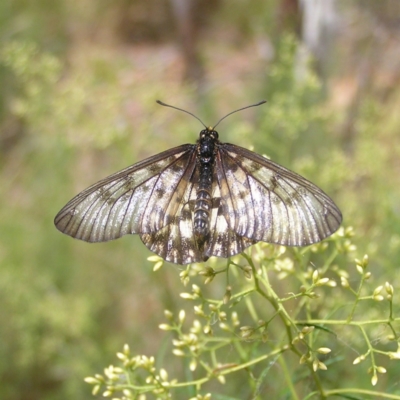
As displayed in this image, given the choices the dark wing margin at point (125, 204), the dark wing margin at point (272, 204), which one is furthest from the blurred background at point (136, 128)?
the dark wing margin at point (125, 204)

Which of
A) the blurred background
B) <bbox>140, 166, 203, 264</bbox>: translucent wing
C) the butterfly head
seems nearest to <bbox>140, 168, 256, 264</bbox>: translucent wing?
<bbox>140, 166, 203, 264</bbox>: translucent wing

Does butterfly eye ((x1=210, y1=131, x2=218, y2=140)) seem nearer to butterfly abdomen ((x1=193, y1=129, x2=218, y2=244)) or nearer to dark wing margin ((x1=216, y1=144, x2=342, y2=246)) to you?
butterfly abdomen ((x1=193, y1=129, x2=218, y2=244))

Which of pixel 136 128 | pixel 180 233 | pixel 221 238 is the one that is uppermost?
pixel 136 128

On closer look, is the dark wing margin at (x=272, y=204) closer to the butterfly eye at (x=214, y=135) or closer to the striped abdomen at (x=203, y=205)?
the striped abdomen at (x=203, y=205)

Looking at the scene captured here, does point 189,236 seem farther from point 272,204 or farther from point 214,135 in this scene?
point 214,135

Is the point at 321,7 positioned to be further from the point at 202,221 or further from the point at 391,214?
the point at 202,221

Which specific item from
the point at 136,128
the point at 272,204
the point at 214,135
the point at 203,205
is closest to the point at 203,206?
the point at 203,205
